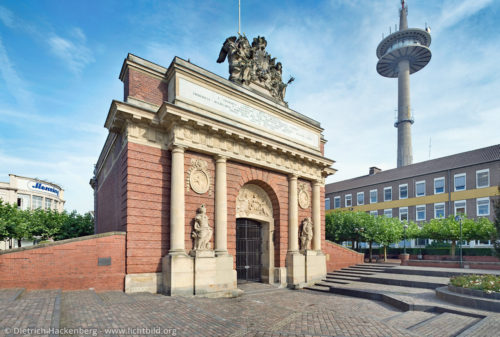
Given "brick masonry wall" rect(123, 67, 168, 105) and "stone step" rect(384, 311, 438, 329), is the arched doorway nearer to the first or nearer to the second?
"brick masonry wall" rect(123, 67, 168, 105)

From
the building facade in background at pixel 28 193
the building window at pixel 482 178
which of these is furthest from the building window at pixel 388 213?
the building facade in background at pixel 28 193

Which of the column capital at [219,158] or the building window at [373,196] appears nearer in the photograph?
the column capital at [219,158]

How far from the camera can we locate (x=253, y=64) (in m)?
18.6

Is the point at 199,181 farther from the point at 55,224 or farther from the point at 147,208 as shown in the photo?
the point at 55,224

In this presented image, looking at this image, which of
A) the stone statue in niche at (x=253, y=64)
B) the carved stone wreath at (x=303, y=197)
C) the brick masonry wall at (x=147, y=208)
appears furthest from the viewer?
the carved stone wreath at (x=303, y=197)

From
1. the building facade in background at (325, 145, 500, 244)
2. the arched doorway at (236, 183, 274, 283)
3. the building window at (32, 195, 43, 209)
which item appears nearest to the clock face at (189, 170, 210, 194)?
the arched doorway at (236, 183, 274, 283)

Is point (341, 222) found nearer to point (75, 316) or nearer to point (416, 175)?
point (416, 175)

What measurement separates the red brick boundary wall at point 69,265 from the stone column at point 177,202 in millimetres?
1908

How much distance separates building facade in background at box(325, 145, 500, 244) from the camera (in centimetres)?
3484

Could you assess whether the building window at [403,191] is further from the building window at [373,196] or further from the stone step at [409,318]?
the stone step at [409,318]

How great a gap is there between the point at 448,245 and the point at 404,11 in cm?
5015

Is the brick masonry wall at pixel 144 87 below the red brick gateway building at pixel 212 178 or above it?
above

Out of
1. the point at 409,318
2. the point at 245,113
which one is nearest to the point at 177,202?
the point at 245,113

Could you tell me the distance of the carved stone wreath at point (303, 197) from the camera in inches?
779
